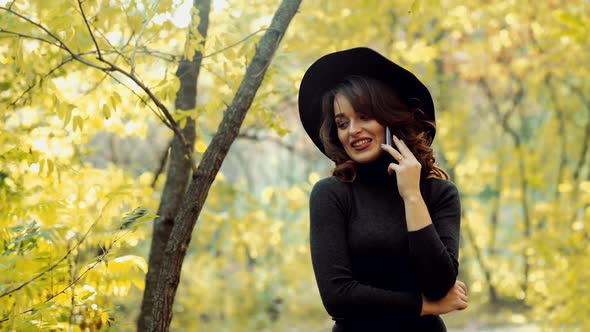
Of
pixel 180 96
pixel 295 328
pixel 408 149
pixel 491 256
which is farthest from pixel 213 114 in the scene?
pixel 491 256

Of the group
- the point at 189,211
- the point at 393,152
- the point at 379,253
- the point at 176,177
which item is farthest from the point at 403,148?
the point at 176,177

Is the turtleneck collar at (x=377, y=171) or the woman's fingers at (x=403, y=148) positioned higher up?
the woman's fingers at (x=403, y=148)

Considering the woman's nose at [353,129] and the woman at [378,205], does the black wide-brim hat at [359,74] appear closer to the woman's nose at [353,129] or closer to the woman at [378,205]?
the woman at [378,205]

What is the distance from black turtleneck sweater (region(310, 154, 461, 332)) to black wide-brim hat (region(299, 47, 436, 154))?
0.33 m

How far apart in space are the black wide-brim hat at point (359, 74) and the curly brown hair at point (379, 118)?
21 millimetres

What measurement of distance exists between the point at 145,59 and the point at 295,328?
29.7ft

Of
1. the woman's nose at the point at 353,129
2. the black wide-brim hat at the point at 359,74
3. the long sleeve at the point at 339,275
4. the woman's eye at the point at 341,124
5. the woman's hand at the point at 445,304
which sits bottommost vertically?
the woman's hand at the point at 445,304

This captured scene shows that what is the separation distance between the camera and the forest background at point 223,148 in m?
2.38

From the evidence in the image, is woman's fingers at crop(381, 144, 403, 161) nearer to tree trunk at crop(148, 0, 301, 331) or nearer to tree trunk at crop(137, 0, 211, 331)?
tree trunk at crop(148, 0, 301, 331)

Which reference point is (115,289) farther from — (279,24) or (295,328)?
(295,328)

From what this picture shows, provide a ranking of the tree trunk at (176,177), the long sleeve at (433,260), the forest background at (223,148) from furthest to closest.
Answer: the tree trunk at (176,177)
the forest background at (223,148)
the long sleeve at (433,260)

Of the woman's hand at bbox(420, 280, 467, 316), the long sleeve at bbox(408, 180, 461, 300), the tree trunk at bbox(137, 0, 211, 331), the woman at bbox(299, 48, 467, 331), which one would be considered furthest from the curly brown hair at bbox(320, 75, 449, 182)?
the tree trunk at bbox(137, 0, 211, 331)

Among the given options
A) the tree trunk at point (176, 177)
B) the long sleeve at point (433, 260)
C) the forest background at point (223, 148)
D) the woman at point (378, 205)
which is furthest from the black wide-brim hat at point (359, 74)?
the tree trunk at point (176, 177)

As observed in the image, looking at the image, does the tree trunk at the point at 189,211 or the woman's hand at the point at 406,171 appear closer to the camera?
the woman's hand at the point at 406,171
